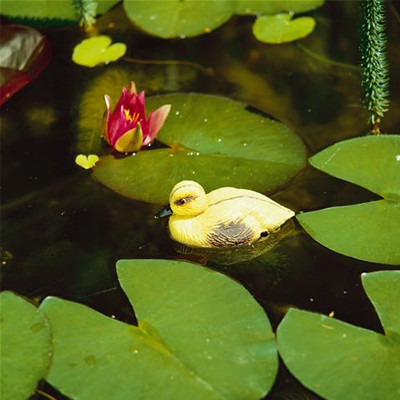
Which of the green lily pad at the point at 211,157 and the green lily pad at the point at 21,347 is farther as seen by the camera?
the green lily pad at the point at 211,157

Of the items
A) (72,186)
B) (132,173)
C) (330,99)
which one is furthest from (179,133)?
(330,99)

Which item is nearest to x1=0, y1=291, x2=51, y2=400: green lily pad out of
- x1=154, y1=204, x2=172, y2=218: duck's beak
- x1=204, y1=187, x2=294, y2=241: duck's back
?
x1=154, y1=204, x2=172, y2=218: duck's beak

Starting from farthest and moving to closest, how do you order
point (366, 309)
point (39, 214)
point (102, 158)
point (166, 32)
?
point (166, 32)
point (102, 158)
point (39, 214)
point (366, 309)

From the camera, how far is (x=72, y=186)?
3143 millimetres

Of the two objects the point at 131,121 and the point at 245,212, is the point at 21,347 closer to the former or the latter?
the point at 245,212

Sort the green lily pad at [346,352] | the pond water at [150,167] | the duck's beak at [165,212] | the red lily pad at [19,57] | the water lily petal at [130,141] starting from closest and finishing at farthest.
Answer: the green lily pad at [346,352] → the pond water at [150,167] → the duck's beak at [165,212] → the water lily petal at [130,141] → the red lily pad at [19,57]

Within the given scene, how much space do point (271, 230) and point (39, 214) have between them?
37.0 inches

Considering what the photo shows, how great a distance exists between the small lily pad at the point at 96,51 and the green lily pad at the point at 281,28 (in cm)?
73

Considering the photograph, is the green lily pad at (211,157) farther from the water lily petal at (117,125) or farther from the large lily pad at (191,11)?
the large lily pad at (191,11)

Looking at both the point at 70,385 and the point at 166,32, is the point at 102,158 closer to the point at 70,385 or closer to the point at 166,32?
the point at 166,32

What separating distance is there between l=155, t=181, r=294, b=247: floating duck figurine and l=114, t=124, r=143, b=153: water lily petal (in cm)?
45

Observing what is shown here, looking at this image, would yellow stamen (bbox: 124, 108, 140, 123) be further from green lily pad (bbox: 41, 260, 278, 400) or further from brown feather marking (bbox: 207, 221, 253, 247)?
green lily pad (bbox: 41, 260, 278, 400)

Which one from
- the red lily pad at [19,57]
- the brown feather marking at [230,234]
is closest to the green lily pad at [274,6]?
the red lily pad at [19,57]

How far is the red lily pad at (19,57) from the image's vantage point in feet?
12.0
